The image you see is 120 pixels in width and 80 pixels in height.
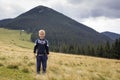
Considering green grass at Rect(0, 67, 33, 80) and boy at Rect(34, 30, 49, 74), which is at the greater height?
boy at Rect(34, 30, 49, 74)

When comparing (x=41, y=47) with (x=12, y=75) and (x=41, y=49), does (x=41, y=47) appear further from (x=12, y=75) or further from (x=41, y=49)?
(x=12, y=75)

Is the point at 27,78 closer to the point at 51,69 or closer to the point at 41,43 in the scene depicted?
the point at 41,43

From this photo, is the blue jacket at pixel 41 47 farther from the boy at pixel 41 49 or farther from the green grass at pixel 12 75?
the green grass at pixel 12 75

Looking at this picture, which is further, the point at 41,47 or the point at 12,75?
the point at 41,47

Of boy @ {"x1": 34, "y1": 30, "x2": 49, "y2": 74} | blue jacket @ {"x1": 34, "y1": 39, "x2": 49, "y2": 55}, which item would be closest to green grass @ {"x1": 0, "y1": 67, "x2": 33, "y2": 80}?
boy @ {"x1": 34, "y1": 30, "x2": 49, "y2": 74}

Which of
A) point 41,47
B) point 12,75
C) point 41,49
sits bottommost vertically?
point 12,75

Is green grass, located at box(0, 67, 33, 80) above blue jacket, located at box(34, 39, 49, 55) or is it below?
below

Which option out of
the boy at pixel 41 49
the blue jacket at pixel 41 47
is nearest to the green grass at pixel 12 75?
the boy at pixel 41 49

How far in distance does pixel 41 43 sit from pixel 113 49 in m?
84.7

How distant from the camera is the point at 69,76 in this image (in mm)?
16375

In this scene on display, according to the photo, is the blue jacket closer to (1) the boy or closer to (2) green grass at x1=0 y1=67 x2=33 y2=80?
(1) the boy

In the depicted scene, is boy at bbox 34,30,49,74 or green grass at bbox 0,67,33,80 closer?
green grass at bbox 0,67,33,80

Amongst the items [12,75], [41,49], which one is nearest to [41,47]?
[41,49]

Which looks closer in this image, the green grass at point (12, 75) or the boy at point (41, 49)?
the green grass at point (12, 75)
